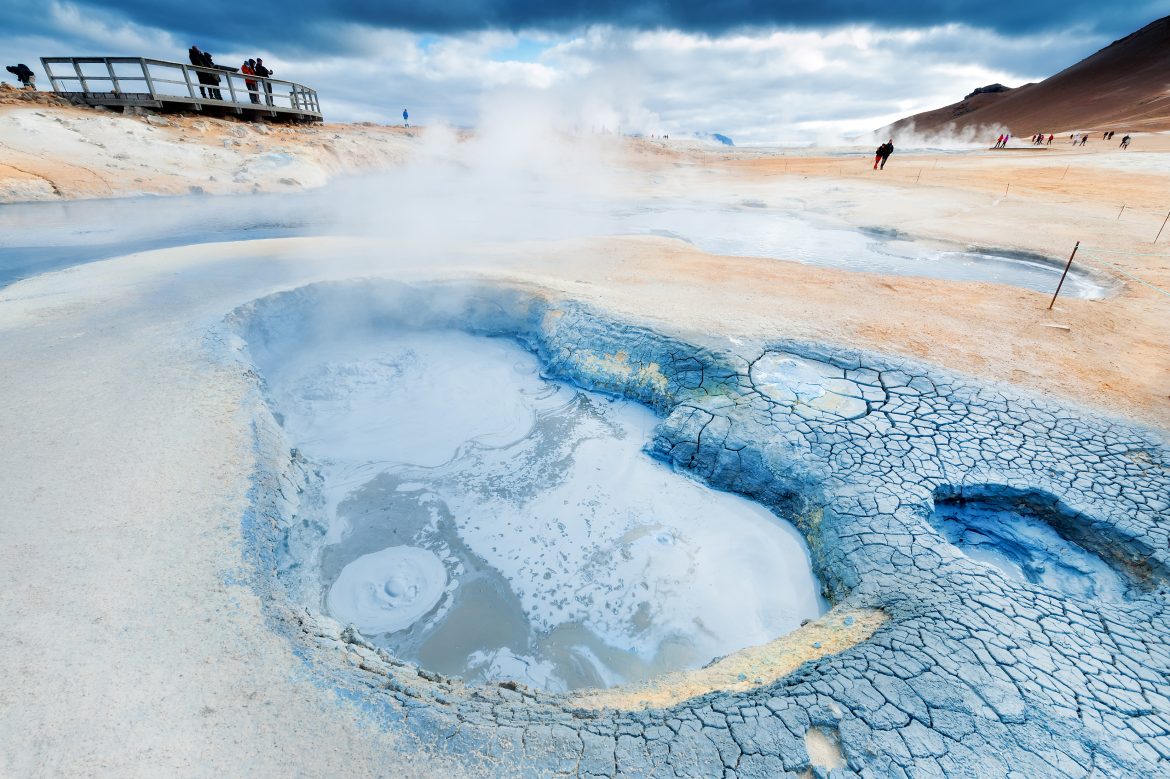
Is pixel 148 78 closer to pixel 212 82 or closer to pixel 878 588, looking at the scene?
pixel 212 82

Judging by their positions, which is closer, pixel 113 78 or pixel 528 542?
pixel 528 542

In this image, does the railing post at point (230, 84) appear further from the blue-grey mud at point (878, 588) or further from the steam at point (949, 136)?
the steam at point (949, 136)

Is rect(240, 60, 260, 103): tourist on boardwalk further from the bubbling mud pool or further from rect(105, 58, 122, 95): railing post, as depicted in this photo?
the bubbling mud pool

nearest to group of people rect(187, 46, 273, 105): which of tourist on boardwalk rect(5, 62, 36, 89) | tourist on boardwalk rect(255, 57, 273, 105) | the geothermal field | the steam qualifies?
tourist on boardwalk rect(255, 57, 273, 105)

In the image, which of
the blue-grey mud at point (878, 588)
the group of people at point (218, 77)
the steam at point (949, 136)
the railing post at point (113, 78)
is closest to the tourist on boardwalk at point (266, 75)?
the group of people at point (218, 77)

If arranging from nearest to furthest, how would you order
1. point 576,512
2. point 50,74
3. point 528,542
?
point 528,542 < point 576,512 < point 50,74

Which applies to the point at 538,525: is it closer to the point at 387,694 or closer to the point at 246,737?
the point at 387,694

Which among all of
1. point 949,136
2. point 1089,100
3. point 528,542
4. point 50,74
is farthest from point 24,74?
point 1089,100
